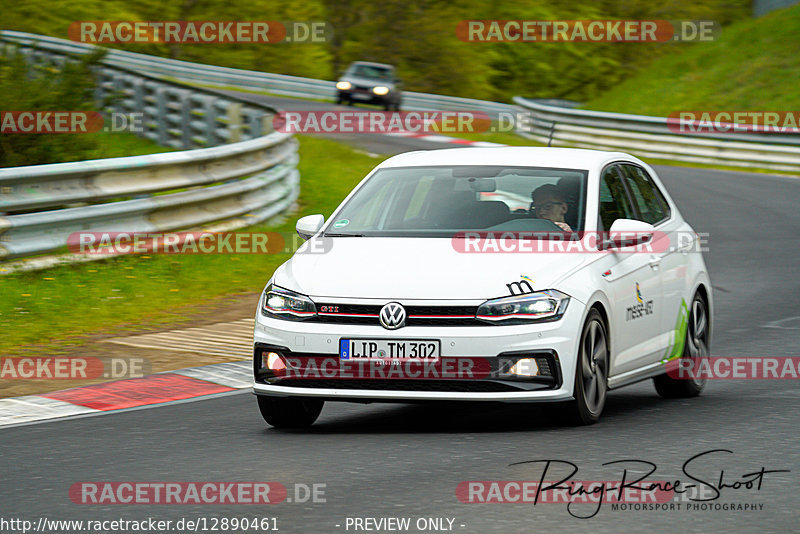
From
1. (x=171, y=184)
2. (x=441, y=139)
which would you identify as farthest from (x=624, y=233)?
(x=441, y=139)

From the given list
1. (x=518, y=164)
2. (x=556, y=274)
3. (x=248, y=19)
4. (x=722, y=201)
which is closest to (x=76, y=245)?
(x=518, y=164)

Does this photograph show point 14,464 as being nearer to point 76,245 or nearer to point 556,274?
point 556,274

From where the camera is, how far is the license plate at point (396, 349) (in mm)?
7070

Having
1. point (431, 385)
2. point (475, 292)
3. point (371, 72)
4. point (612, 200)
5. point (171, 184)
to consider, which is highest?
point (612, 200)

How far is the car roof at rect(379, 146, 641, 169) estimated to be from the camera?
8.49m

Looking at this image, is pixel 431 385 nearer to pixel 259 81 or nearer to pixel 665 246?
pixel 665 246

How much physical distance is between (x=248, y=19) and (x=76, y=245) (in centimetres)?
5103

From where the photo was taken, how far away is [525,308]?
7.18 m

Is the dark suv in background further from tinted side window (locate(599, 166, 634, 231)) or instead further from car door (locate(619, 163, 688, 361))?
tinted side window (locate(599, 166, 634, 231))
